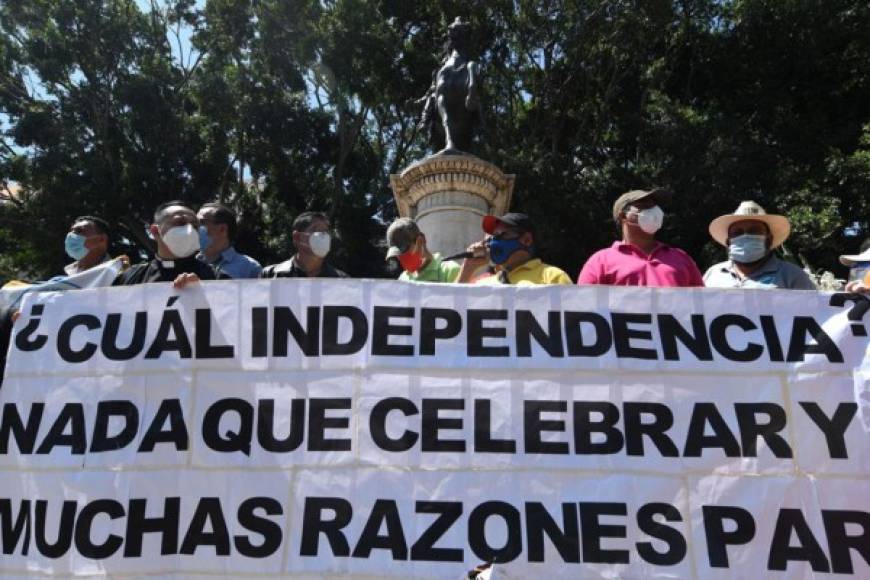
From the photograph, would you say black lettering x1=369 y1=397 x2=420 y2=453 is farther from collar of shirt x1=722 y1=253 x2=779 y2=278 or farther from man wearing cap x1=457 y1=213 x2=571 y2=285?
collar of shirt x1=722 y1=253 x2=779 y2=278

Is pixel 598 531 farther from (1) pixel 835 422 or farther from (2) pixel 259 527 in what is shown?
(2) pixel 259 527

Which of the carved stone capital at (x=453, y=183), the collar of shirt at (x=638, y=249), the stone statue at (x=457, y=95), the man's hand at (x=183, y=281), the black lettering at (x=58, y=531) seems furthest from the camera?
the stone statue at (x=457, y=95)

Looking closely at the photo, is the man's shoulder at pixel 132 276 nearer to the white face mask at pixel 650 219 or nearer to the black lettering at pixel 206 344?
the black lettering at pixel 206 344

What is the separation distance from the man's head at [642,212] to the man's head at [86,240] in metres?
2.60

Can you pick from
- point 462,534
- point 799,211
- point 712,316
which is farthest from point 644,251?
point 799,211

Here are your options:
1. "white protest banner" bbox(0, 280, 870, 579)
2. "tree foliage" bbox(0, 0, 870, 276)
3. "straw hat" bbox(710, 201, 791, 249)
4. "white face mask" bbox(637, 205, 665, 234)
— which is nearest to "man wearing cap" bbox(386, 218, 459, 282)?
"white face mask" bbox(637, 205, 665, 234)

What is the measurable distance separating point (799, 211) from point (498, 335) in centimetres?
1432

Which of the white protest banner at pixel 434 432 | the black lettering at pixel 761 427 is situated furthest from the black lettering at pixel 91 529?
the black lettering at pixel 761 427

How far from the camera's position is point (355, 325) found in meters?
3.62

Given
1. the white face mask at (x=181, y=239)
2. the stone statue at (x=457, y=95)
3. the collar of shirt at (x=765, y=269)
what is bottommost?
the collar of shirt at (x=765, y=269)

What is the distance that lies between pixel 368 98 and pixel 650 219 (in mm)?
16439

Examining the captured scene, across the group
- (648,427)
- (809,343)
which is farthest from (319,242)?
(809,343)

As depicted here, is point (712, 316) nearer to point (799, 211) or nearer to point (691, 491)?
point (691, 491)

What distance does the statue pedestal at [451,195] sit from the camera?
11219mm
